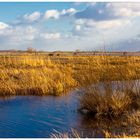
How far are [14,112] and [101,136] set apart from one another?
4036mm

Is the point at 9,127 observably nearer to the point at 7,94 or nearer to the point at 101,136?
the point at 101,136

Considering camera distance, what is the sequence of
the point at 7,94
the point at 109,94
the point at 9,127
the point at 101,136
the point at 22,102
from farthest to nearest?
the point at 7,94 < the point at 22,102 < the point at 109,94 < the point at 9,127 < the point at 101,136

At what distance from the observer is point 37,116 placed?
12.3 m

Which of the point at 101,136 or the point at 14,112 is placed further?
the point at 14,112

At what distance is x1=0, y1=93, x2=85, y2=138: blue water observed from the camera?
10578 millimetres

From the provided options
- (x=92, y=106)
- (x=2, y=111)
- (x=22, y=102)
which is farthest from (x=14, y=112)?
(x=92, y=106)

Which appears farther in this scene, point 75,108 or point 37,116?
point 75,108

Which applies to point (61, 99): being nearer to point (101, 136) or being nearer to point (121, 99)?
point (121, 99)

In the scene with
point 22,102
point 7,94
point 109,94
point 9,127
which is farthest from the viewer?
point 7,94

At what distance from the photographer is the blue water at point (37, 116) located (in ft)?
34.7

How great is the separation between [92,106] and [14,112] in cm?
265

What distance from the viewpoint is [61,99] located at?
49.7 feet

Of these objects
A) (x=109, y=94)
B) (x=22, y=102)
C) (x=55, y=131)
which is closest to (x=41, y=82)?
(x=22, y=102)

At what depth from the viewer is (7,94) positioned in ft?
54.1
